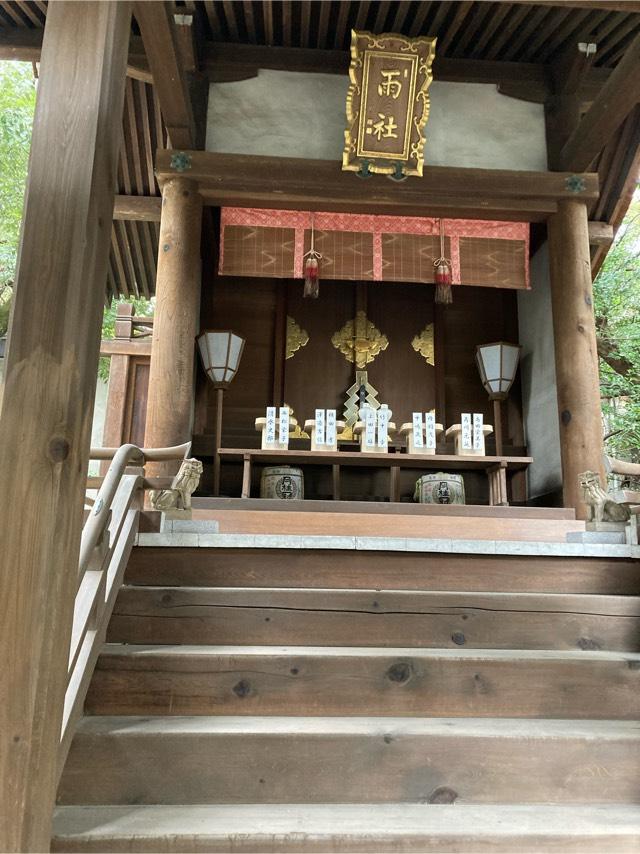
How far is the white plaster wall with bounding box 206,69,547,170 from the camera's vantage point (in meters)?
5.77

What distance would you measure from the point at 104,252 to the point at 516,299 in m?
5.64

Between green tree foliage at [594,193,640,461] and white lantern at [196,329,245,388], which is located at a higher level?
green tree foliage at [594,193,640,461]

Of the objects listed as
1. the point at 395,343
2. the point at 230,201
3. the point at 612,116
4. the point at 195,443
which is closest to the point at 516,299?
the point at 395,343

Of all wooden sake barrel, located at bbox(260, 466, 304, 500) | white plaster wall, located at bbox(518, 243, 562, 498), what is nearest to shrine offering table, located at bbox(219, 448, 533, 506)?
wooden sake barrel, located at bbox(260, 466, 304, 500)

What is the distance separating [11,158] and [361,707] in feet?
40.8

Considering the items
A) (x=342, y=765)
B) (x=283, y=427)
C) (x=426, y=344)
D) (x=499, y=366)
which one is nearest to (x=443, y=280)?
(x=499, y=366)

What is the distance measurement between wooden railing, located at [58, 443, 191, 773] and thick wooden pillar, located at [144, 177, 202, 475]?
5.48 ft

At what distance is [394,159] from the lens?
5.52m

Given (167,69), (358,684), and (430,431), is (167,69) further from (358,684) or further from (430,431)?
(358,684)

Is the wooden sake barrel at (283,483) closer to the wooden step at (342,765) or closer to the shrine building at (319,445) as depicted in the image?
the shrine building at (319,445)

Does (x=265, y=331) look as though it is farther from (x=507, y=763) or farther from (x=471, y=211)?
(x=507, y=763)

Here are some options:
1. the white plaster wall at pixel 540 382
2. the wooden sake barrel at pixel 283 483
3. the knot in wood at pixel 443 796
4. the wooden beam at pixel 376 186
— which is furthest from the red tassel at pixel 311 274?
the knot in wood at pixel 443 796

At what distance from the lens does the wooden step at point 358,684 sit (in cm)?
243

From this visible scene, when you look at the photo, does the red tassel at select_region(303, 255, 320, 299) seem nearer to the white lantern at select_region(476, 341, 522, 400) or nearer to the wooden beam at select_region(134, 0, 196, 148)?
the wooden beam at select_region(134, 0, 196, 148)
